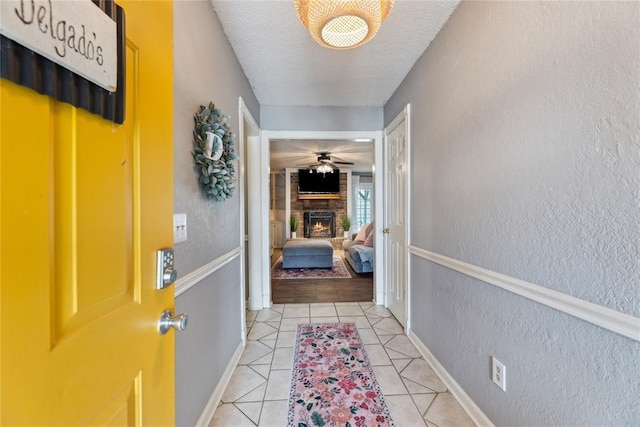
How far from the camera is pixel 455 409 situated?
1.53 metres

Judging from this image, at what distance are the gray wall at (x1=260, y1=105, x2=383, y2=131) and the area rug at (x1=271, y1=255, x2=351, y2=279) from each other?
2.45 meters

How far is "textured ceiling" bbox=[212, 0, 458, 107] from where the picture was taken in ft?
5.23

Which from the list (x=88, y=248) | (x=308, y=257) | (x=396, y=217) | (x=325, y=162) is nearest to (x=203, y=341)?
(x=88, y=248)

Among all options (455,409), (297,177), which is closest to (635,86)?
(455,409)

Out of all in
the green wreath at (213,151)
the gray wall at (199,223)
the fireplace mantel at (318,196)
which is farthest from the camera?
the fireplace mantel at (318,196)

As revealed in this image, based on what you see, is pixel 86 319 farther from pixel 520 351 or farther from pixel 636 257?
pixel 520 351

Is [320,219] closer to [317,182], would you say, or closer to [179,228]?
[317,182]

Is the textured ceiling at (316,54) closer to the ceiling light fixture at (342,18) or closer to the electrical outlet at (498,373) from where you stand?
the ceiling light fixture at (342,18)

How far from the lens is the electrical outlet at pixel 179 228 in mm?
1084

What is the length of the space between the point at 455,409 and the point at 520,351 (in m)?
0.64

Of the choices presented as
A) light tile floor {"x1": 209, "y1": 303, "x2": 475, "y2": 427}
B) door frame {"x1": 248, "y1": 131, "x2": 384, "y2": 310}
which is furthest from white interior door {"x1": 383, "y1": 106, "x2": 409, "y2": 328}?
light tile floor {"x1": 209, "y1": 303, "x2": 475, "y2": 427}

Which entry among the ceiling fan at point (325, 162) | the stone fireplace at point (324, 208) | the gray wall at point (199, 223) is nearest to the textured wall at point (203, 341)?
the gray wall at point (199, 223)

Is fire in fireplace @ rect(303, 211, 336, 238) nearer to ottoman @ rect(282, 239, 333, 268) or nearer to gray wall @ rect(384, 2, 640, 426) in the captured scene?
ottoman @ rect(282, 239, 333, 268)

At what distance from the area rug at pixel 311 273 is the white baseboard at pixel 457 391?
2447mm
